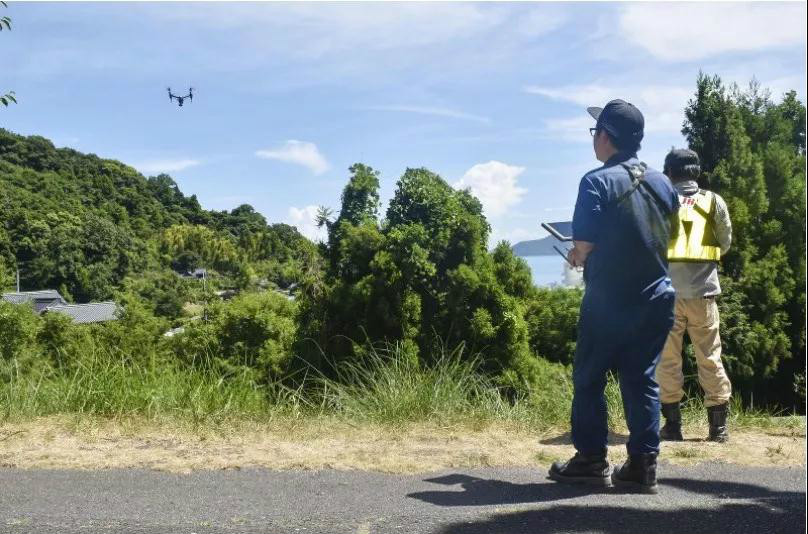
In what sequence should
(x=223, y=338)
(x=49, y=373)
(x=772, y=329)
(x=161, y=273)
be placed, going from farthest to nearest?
(x=161, y=273) < (x=223, y=338) < (x=772, y=329) < (x=49, y=373)

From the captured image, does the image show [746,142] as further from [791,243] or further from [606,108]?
[606,108]

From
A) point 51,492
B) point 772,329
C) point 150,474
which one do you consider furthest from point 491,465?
point 772,329

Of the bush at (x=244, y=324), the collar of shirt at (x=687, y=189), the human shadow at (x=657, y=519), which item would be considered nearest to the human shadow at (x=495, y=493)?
the human shadow at (x=657, y=519)

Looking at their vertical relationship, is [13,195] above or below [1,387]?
above

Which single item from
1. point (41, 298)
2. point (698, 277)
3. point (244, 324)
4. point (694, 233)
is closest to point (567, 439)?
point (698, 277)

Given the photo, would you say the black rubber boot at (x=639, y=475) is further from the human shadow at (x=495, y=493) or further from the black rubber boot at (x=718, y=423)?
the black rubber boot at (x=718, y=423)

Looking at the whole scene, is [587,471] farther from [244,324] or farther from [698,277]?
[244,324]

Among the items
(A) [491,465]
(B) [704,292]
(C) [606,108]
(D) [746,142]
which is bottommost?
(A) [491,465]

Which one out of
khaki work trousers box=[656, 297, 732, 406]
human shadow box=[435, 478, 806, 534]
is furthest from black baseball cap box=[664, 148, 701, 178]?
human shadow box=[435, 478, 806, 534]
